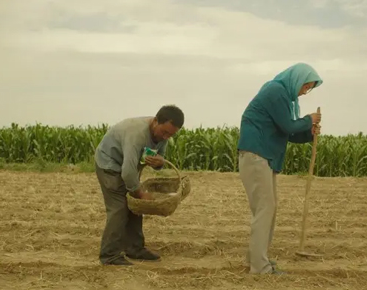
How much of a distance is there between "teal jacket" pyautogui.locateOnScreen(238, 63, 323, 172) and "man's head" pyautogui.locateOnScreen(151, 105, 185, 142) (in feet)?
1.77

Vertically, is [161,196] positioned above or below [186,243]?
above

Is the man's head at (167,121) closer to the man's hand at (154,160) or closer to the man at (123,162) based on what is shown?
the man at (123,162)

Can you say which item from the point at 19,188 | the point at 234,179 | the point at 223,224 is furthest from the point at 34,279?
the point at 234,179

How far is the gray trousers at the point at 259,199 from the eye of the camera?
5.25 m

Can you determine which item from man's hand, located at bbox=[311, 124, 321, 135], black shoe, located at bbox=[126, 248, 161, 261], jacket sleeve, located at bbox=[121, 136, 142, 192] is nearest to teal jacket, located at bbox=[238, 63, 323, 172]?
man's hand, located at bbox=[311, 124, 321, 135]

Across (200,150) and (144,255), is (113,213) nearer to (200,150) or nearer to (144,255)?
(144,255)

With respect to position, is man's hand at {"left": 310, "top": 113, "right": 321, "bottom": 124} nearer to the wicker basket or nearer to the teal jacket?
the teal jacket

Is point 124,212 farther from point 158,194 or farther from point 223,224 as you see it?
point 223,224

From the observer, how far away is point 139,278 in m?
5.30

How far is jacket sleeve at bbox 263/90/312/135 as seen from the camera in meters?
5.12

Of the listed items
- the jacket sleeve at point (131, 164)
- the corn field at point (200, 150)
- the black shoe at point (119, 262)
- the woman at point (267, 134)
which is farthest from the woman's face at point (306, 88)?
the corn field at point (200, 150)

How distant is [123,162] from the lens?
17.2 feet

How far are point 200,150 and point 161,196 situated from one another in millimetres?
9704

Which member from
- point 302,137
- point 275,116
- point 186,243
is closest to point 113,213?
point 186,243
